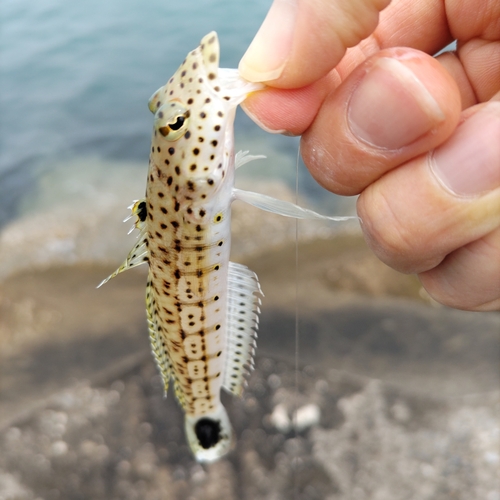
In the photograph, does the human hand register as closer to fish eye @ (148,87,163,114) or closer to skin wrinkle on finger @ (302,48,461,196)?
skin wrinkle on finger @ (302,48,461,196)

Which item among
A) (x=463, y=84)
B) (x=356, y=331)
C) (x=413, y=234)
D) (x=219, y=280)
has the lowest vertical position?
(x=356, y=331)

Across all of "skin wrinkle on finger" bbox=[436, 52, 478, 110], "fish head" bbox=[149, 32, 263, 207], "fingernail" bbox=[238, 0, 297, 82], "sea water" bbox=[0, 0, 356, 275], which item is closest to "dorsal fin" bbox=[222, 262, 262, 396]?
"fish head" bbox=[149, 32, 263, 207]

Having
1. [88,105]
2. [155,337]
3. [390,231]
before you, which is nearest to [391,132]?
[390,231]

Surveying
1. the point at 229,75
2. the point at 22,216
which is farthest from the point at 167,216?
the point at 22,216

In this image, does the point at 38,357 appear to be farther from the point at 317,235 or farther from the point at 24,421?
the point at 317,235

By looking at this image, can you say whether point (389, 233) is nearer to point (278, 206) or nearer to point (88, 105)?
point (278, 206)
